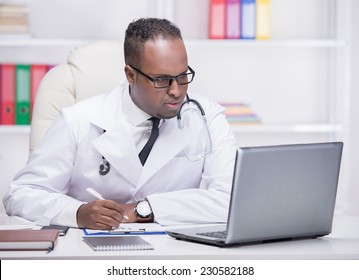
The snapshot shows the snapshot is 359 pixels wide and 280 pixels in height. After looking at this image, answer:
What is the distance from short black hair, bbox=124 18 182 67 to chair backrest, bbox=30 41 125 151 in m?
0.34

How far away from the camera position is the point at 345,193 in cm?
409

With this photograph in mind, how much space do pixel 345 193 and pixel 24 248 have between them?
111 inches

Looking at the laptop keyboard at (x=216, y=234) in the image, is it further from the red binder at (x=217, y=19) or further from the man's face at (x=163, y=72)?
the red binder at (x=217, y=19)

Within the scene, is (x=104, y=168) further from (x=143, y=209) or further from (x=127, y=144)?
(x=143, y=209)

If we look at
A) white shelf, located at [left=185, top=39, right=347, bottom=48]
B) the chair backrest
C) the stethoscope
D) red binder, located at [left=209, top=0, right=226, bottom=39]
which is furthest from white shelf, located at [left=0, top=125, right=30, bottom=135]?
the stethoscope

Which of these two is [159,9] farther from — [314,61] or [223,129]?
[223,129]

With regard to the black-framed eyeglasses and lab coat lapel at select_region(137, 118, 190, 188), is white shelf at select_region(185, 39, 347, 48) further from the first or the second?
the black-framed eyeglasses

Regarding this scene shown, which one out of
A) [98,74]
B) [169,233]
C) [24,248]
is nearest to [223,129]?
[98,74]

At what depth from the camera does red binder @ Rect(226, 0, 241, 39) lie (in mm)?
3867

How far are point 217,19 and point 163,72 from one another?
1831 millimetres

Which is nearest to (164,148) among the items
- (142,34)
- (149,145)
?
(149,145)

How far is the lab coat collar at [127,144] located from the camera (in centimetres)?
228

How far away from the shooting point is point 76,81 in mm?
2645
